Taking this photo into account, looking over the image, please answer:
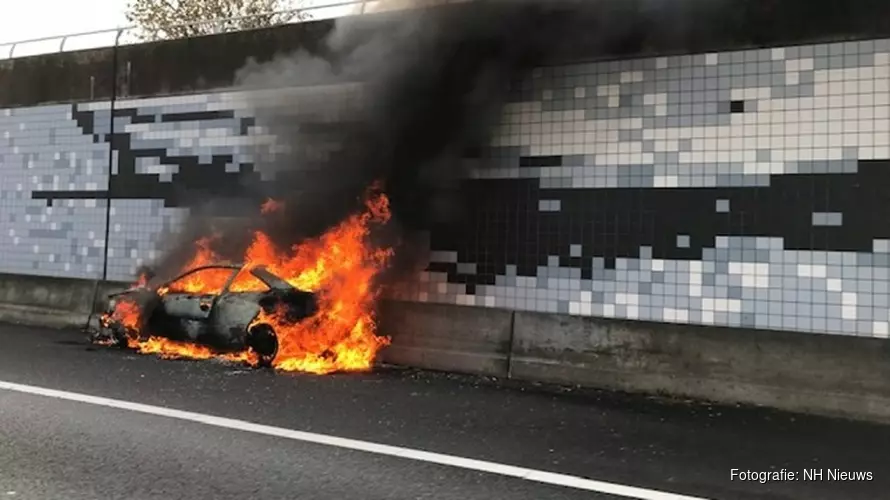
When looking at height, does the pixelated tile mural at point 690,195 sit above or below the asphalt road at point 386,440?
above

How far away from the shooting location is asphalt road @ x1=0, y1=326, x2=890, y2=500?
168 inches

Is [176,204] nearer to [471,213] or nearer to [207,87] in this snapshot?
[207,87]

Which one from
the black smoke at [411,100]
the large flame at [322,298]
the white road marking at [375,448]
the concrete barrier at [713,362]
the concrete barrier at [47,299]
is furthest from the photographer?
the concrete barrier at [47,299]

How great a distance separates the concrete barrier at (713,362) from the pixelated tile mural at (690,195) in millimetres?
304

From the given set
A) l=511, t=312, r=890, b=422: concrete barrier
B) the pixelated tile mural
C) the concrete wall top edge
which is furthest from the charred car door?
l=511, t=312, r=890, b=422: concrete barrier

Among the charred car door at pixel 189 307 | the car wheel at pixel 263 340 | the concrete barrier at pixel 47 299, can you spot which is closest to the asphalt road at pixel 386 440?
the car wheel at pixel 263 340

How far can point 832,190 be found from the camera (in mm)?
6723

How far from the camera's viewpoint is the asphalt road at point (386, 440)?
168 inches

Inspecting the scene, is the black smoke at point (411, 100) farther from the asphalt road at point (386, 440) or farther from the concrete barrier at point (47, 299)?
the concrete barrier at point (47, 299)

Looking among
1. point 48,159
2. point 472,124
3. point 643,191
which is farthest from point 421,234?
point 48,159

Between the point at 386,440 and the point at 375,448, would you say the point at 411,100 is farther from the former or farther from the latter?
the point at 375,448

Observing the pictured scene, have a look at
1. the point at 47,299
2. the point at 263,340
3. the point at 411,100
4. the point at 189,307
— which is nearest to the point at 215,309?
the point at 189,307

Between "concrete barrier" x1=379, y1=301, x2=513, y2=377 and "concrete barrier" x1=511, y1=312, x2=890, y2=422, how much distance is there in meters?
0.19

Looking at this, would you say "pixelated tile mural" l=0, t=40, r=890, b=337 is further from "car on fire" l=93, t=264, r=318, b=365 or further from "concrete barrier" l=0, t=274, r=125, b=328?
"concrete barrier" l=0, t=274, r=125, b=328
